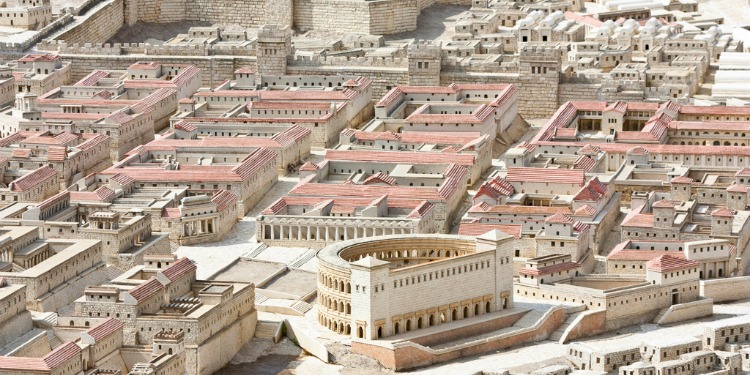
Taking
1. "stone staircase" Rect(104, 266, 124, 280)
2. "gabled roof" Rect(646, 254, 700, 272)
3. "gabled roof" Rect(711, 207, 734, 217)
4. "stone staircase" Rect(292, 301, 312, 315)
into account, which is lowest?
"stone staircase" Rect(292, 301, 312, 315)

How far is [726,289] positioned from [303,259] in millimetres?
17714

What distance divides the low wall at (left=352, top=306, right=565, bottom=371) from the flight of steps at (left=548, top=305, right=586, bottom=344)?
0.38 metres

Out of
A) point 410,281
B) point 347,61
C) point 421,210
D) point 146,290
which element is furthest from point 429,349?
point 347,61

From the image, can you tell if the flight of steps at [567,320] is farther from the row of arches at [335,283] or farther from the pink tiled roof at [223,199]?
the pink tiled roof at [223,199]

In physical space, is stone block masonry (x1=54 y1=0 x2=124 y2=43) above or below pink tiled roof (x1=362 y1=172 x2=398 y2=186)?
above

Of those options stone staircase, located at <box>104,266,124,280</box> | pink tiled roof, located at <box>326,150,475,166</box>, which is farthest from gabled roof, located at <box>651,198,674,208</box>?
stone staircase, located at <box>104,266,124,280</box>

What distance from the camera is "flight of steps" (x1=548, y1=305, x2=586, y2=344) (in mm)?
85812

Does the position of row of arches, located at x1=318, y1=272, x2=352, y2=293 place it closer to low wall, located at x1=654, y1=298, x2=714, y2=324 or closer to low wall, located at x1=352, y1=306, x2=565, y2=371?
low wall, located at x1=352, y1=306, x2=565, y2=371

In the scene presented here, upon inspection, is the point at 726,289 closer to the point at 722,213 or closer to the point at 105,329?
the point at 722,213

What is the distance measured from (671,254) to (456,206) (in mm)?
14052

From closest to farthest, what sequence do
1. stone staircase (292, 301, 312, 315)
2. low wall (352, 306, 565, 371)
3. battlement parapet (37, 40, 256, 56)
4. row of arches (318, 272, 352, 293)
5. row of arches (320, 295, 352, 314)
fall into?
low wall (352, 306, 565, 371)
row of arches (318, 272, 352, 293)
row of arches (320, 295, 352, 314)
stone staircase (292, 301, 312, 315)
battlement parapet (37, 40, 256, 56)

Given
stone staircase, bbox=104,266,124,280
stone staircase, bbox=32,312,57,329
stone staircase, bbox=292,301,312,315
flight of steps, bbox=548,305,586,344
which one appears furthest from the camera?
stone staircase, bbox=104,266,124,280

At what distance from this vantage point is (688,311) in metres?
88.3

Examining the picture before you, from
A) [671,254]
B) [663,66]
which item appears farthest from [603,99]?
[671,254]
